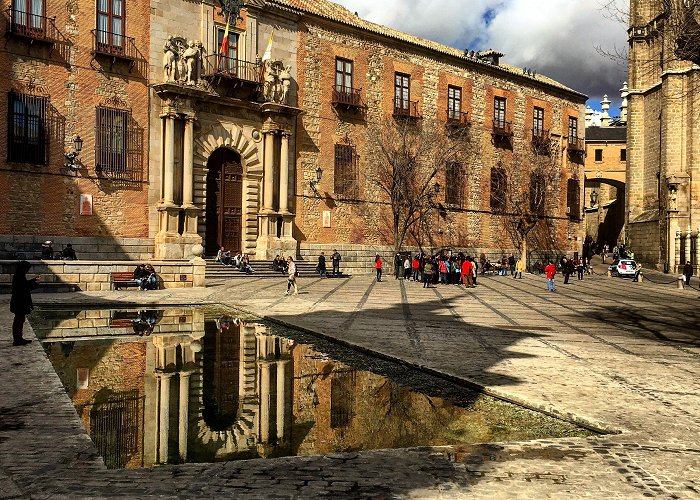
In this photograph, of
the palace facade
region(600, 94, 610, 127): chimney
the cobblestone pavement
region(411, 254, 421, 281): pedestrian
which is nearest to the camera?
the cobblestone pavement

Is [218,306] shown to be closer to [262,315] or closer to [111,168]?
[262,315]

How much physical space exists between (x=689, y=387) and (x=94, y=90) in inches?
897

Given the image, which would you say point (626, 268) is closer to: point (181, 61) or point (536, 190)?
point (536, 190)

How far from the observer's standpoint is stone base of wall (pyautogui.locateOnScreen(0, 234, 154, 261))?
869 inches

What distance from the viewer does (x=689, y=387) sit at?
796 centimetres

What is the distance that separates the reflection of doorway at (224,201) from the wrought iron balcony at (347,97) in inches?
245

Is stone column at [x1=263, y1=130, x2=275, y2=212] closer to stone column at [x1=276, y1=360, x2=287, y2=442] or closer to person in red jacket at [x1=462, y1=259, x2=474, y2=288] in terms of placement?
person in red jacket at [x1=462, y1=259, x2=474, y2=288]

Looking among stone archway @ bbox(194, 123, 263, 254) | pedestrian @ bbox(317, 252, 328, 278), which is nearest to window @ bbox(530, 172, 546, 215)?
pedestrian @ bbox(317, 252, 328, 278)

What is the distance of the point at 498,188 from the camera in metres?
39.3

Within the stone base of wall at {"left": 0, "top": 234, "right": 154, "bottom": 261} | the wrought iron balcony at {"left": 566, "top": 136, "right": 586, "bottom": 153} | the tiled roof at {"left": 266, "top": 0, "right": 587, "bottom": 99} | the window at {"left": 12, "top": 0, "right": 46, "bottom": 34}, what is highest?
the tiled roof at {"left": 266, "top": 0, "right": 587, "bottom": 99}

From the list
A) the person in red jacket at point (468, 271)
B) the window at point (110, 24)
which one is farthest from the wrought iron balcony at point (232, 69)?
the person in red jacket at point (468, 271)

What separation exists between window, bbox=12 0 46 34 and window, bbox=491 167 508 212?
86.1 feet

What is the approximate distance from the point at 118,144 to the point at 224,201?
17.9 ft

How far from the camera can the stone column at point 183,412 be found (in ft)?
17.7
